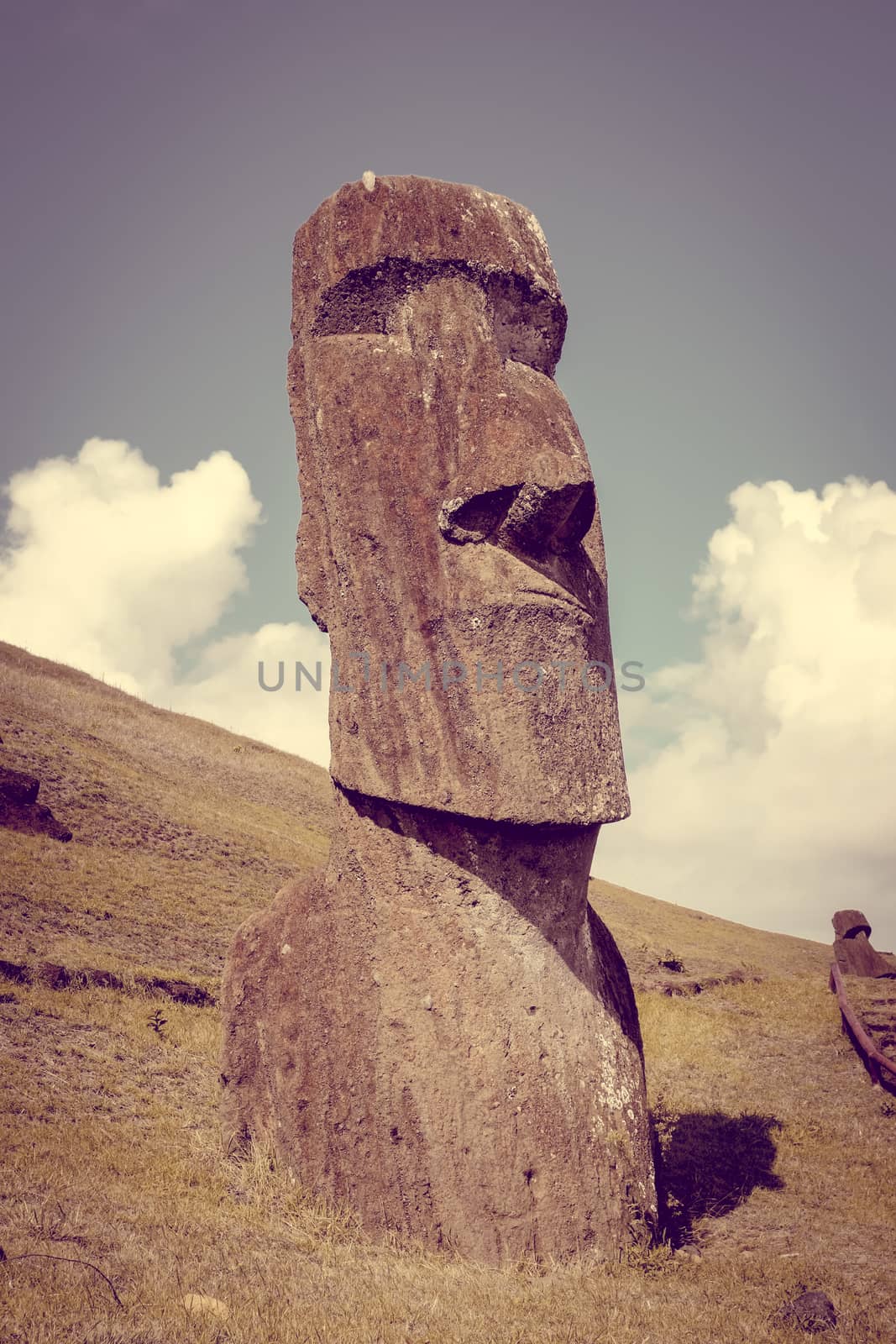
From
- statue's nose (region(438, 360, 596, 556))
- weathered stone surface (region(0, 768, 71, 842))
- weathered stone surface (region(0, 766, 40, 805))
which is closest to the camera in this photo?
statue's nose (region(438, 360, 596, 556))

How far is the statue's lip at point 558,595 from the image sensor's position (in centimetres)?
630

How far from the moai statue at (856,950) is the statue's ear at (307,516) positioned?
11.9m

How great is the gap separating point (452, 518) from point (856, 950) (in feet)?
41.1

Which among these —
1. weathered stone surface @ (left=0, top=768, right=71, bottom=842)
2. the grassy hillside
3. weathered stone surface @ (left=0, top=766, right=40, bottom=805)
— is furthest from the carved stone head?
weathered stone surface @ (left=0, top=766, right=40, bottom=805)

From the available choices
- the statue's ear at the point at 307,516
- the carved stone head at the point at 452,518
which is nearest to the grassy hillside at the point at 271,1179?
the carved stone head at the point at 452,518

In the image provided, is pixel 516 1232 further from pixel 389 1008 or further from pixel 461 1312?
pixel 389 1008

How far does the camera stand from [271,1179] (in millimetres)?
6234

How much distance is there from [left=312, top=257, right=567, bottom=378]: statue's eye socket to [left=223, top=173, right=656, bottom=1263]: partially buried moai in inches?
0.7

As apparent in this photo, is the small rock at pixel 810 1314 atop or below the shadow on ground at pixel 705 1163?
below

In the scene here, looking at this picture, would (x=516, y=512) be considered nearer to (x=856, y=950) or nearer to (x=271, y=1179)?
(x=271, y=1179)

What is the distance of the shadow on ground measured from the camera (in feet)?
21.8

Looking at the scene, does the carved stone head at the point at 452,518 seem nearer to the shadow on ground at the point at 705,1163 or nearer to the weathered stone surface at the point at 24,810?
the shadow on ground at the point at 705,1163

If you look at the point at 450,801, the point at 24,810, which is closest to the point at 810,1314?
the point at 450,801

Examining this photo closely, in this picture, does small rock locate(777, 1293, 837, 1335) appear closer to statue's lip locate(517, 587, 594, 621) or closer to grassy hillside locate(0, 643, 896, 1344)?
grassy hillside locate(0, 643, 896, 1344)
